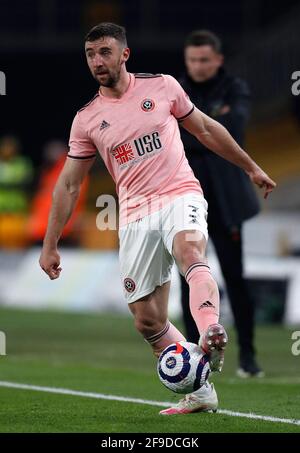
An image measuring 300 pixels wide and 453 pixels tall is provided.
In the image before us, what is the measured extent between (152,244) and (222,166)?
9.96ft

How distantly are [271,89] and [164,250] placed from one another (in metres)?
18.0

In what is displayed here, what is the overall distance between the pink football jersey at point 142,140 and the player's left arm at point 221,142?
0.25 ft

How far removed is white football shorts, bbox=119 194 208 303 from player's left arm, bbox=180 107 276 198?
0.37 meters

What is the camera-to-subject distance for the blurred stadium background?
17000 mm

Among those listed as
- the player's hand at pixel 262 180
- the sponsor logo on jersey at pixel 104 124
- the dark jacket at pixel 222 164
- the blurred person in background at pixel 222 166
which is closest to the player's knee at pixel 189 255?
the player's hand at pixel 262 180

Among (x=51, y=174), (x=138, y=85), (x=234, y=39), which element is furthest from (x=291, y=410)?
(x=234, y=39)

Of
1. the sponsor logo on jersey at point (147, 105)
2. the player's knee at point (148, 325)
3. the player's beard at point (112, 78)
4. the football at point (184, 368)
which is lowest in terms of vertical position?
the football at point (184, 368)

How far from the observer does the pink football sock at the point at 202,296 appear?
7232mm

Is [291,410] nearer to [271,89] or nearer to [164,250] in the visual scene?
[164,250]

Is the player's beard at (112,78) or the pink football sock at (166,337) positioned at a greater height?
the player's beard at (112,78)

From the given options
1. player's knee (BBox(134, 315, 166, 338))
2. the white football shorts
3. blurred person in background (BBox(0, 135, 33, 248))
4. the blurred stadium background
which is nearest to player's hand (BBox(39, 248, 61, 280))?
the white football shorts

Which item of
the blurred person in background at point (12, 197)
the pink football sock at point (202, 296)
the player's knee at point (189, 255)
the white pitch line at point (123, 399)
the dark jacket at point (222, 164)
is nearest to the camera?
the pink football sock at point (202, 296)

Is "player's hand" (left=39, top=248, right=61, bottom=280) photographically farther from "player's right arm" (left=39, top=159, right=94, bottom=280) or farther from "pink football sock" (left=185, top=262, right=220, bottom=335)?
"pink football sock" (left=185, top=262, right=220, bottom=335)

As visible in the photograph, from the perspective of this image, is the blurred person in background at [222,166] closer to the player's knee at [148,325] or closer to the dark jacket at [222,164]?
the dark jacket at [222,164]
